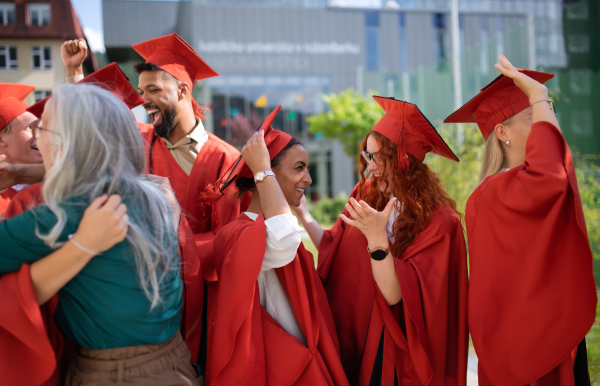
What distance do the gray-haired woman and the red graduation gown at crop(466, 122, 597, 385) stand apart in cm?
147

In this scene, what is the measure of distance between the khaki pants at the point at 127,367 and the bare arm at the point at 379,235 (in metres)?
1.06

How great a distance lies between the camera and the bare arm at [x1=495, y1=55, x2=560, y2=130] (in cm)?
231

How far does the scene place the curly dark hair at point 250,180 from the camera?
9.06ft

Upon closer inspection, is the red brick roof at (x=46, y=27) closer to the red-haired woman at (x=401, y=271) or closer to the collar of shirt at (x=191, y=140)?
the collar of shirt at (x=191, y=140)

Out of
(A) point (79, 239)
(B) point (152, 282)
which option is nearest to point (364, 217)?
(B) point (152, 282)

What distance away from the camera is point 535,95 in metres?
2.37

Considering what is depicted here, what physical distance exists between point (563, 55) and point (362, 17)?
2566 cm

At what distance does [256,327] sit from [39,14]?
3.34m

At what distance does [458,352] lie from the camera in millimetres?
2715

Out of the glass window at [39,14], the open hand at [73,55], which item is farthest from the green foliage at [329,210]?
the open hand at [73,55]

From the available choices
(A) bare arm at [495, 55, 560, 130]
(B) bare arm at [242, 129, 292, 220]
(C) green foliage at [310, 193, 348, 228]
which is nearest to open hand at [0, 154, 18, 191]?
(B) bare arm at [242, 129, 292, 220]

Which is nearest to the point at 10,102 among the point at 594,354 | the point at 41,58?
the point at 41,58

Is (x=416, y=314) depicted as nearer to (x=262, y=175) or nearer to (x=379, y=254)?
(x=379, y=254)

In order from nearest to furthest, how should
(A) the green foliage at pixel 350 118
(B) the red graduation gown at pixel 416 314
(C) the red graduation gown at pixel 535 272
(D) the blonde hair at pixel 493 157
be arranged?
1. (C) the red graduation gown at pixel 535 272
2. (B) the red graduation gown at pixel 416 314
3. (D) the blonde hair at pixel 493 157
4. (A) the green foliage at pixel 350 118
